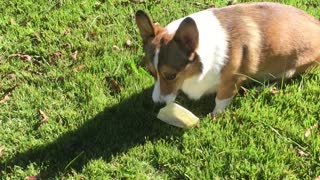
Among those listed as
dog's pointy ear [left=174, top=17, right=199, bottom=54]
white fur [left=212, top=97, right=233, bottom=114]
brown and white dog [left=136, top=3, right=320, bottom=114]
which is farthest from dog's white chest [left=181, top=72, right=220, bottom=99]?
dog's pointy ear [left=174, top=17, right=199, bottom=54]

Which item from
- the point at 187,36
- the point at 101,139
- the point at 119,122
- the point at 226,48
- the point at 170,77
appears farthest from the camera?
the point at 119,122

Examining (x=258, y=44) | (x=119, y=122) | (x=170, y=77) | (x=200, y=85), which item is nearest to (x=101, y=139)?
(x=119, y=122)

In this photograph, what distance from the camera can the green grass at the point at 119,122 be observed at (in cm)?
380

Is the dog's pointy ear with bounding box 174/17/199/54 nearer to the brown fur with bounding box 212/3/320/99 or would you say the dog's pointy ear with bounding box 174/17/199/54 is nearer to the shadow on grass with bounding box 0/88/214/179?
the brown fur with bounding box 212/3/320/99

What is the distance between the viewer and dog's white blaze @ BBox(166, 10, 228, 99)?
12.7 ft

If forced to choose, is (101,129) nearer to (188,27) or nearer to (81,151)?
(81,151)

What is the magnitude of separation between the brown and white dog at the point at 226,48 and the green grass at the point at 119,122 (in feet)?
0.69

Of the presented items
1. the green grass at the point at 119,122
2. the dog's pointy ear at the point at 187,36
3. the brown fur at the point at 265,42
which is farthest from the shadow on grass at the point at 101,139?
the dog's pointy ear at the point at 187,36

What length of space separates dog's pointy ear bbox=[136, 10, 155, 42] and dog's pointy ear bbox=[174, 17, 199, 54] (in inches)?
10.4

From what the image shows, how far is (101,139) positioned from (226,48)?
1.28 meters

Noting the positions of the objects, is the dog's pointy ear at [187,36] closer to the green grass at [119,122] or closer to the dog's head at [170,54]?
the dog's head at [170,54]

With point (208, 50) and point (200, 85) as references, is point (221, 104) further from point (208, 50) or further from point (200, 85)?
point (208, 50)

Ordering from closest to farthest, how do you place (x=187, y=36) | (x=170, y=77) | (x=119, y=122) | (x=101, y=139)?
(x=187, y=36) < (x=170, y=77) < (x=101, y=139) < (x=119, y=122)

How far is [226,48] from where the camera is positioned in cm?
400
